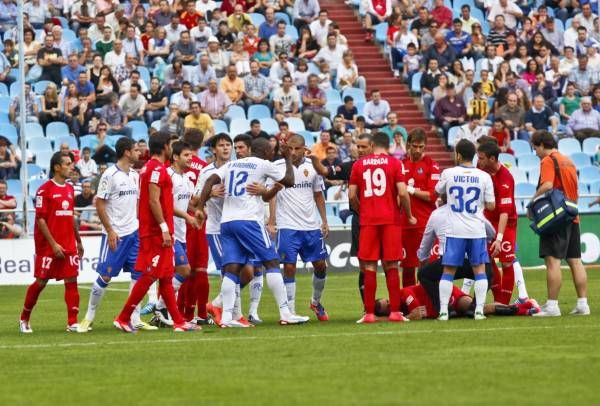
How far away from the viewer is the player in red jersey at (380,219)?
16.0m

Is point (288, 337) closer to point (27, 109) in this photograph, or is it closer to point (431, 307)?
point (431, 307)

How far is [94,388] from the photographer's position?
10.8 metres

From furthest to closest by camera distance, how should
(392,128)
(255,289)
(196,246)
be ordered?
(392,128)
(196,246)
(255,289)

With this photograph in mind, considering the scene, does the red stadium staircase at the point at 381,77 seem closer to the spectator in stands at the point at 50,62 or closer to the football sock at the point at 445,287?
the spectator in stands at the point at 50,62

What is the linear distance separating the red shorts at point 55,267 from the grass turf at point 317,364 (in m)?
0.68

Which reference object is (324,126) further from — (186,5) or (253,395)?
(253,395)

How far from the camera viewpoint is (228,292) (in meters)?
15.6

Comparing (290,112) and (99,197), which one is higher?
(290,112)

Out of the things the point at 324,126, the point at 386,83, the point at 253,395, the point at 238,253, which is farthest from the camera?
the point at 386,83

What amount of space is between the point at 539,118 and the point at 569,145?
1007 millimetres

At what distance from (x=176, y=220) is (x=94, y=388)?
609 cm

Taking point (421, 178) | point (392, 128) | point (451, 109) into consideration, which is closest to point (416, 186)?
point (421, 178)

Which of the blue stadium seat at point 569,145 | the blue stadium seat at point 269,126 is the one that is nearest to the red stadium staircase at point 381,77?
the blue stadium seat at point 569,145

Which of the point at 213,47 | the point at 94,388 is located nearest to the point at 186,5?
the point at 213,47
